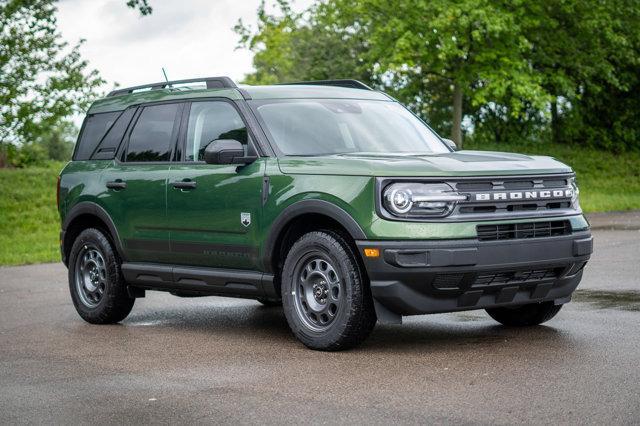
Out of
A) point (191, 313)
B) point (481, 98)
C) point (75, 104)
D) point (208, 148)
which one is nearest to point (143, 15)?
point (75, 104)

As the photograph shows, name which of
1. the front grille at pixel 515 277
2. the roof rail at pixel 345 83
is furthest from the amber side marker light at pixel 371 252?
the roof rail at pixel 345 83

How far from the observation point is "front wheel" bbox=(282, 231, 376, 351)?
26.4 feet

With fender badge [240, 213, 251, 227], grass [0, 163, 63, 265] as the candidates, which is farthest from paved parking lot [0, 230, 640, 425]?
grass [0, 163, 63, 265]

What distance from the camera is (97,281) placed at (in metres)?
10.6

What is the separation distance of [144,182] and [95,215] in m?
0.83

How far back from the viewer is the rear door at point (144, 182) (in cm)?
977

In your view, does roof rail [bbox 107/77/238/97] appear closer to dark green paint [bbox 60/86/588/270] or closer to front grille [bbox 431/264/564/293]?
dark green paint [bbox 60/86/588/270]

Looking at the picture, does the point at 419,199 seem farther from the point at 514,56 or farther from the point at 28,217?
the point at 514,56

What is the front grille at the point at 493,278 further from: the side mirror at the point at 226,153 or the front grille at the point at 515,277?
the side mirror at the point at 226,153

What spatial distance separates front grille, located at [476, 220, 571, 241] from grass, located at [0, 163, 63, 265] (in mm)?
12340

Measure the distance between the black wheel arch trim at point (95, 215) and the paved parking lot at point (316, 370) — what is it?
0.74 m

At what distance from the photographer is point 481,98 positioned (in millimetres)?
32938

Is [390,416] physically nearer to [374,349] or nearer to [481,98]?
[374,349]

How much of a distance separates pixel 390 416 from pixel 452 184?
2277 millimetres
